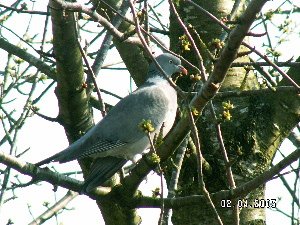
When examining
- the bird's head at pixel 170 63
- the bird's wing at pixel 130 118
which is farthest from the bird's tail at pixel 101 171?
the bird's head at pixel 170 63

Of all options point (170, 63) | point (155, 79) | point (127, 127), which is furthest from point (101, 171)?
point (170, 63)

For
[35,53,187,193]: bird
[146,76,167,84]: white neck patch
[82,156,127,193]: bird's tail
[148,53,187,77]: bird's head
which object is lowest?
[82,156,127,193]: bird's tail

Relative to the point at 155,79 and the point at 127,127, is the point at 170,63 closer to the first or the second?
the point at 155,79

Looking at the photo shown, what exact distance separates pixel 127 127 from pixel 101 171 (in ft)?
3.39

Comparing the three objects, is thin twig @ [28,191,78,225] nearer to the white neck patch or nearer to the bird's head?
the white neck patch

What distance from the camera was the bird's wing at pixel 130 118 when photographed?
4.85 metres

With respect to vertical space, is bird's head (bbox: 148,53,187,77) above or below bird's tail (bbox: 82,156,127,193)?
above

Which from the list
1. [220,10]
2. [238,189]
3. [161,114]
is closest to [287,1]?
[220,10]

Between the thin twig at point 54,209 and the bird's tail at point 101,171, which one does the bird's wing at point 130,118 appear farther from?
the thin twig at point 54,209

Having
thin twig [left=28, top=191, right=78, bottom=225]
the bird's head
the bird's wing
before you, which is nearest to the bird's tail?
the bird's wing

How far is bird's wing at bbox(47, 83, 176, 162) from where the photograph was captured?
4852mm

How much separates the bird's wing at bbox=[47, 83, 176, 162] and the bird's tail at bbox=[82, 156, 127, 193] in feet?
0.45

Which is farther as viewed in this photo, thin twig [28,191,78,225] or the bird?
thin twig [28,191,78,225]

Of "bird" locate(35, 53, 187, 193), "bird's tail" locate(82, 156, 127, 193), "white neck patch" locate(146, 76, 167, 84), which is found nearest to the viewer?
"bird's tail" locate(82, 156, 127, 193)
